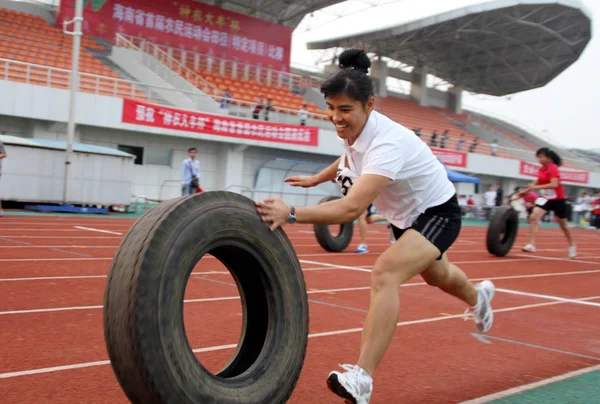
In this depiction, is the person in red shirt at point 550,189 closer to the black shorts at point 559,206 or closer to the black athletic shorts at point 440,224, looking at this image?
the black shorts at point 559,206

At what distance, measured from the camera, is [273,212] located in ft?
9.61

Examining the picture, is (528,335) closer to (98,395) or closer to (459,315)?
(459,315)

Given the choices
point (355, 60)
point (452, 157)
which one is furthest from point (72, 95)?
point (452, 157)

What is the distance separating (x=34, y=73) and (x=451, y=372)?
20.5 m

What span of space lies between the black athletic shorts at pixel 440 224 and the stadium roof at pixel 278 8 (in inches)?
1213

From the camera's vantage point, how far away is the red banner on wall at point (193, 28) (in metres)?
27.1

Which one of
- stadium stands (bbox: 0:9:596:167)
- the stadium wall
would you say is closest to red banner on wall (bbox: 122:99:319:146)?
the stadium wall

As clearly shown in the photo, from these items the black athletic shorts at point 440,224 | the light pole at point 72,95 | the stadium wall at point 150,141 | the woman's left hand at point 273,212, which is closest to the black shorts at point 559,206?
the black athletic shorts at point 440,224

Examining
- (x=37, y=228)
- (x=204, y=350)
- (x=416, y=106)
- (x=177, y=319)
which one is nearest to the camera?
(x=177, y=319)

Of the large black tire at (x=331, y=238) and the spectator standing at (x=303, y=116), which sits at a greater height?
the spectator standing at (x=303, y=116)

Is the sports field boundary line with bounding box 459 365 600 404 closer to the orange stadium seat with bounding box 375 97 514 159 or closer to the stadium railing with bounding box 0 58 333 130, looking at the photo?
the stadium railing with bounding box 0 58 333 130

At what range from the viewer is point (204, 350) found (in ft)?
13.7

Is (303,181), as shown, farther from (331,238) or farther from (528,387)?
(331,238)

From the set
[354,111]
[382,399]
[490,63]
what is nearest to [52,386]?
[382,399]
